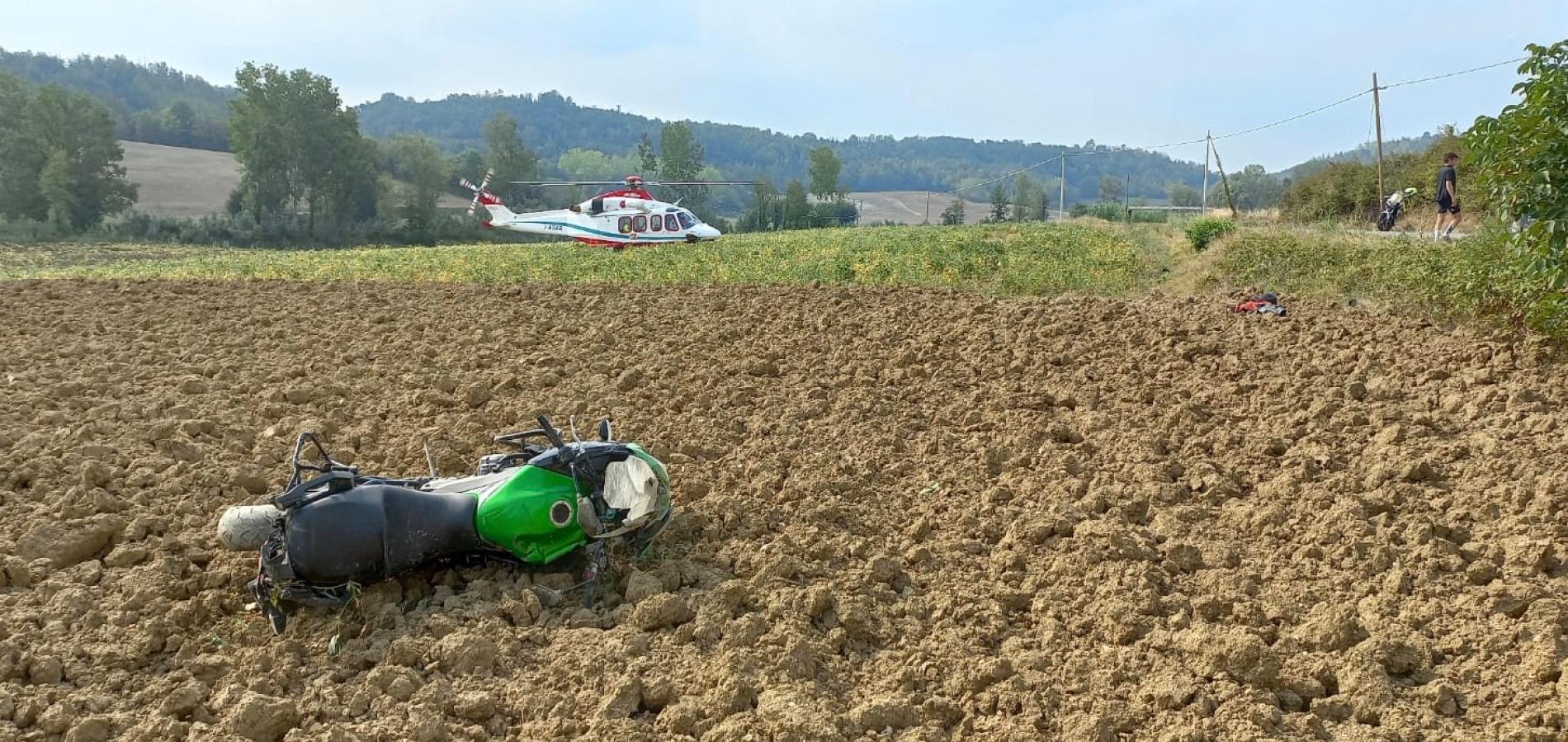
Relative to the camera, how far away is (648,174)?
82250mm

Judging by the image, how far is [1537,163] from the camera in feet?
20.5

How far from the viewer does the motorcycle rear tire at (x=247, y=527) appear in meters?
4.03

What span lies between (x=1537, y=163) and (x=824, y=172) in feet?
239

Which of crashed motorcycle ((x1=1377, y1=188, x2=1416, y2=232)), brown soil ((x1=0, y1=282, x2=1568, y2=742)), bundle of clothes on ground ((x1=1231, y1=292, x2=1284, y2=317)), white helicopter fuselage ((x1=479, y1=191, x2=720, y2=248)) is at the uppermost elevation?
white helicopter fuselage ((x1=479, y1=191, x2=720, y2=248))

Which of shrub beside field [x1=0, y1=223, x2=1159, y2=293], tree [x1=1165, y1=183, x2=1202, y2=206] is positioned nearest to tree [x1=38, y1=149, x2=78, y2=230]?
shrub beside field [x1=0, y1=223, x2=1159, y2=293]

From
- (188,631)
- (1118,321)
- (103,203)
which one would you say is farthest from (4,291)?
(103,203)

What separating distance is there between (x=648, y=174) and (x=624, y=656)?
81.3 meters

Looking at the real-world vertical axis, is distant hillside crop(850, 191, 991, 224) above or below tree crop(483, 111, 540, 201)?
below

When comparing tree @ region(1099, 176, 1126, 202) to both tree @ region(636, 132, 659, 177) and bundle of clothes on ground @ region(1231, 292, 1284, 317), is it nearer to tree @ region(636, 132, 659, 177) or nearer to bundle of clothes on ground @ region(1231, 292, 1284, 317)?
tree @ region(636, 132, 659, 177)

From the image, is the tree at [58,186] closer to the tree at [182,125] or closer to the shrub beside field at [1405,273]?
the tree at [182,125]

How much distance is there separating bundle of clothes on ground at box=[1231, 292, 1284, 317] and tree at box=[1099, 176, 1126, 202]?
75.1m

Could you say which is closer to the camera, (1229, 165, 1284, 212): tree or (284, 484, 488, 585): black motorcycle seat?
(284, 484, 488, 585): black motorcycle seat

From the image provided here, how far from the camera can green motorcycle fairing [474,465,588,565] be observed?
160 inches

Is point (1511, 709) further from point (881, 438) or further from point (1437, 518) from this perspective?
point (881, 438)
